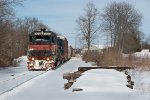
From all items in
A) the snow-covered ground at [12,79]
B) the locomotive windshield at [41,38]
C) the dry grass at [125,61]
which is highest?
the locomotive windshield at [41,38]

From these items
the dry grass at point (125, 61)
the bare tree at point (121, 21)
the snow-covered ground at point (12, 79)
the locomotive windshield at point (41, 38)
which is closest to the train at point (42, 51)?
the locomotive windshield at point (41, 38)

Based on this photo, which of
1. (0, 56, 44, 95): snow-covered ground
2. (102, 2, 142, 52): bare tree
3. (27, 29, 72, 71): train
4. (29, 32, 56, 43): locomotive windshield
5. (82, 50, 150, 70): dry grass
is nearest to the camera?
(0, 56, 44, 95): snow-covered ground

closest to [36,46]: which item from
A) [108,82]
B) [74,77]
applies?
[74,77]

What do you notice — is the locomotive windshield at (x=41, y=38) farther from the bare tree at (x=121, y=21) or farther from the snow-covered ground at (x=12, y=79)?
the bare tree at (x=121, y=21)

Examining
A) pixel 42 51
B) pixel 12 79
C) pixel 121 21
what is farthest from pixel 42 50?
pixel 121 21

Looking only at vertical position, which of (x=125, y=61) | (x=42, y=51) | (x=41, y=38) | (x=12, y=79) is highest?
(x=41, y=38)

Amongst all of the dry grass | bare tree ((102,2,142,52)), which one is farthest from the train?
bare tree ((102,2,142,52))

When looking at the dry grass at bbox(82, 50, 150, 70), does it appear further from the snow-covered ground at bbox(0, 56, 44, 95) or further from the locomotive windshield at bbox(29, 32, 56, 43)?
the snow-covered ground at bbox(0, 56, 44, 95)

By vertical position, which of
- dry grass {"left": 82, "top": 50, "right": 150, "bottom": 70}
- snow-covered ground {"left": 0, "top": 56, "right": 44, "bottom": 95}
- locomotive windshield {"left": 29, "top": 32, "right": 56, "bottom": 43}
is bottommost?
snow-covered ground {"left": 0, "top": 56, "right": 44, "bottom": 95}

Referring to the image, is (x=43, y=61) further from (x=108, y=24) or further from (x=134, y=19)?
(x=134, y=19)

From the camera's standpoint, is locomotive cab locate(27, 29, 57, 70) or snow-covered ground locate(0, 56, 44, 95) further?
locomotive cab locate(27, 29, 57, 70)

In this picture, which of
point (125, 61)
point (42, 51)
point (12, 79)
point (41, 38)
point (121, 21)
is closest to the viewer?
point (12, 79)

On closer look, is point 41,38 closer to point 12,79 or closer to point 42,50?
point 42,50

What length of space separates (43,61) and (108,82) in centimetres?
2275
